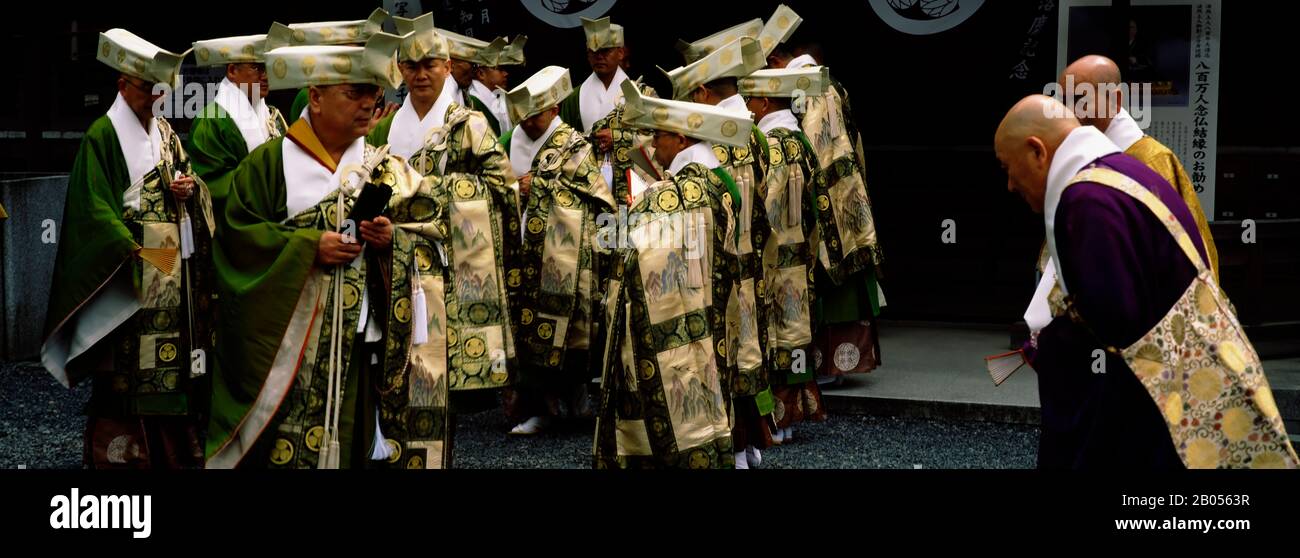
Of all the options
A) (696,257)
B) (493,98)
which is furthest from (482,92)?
(696,257)

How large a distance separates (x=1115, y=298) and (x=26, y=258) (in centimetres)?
780

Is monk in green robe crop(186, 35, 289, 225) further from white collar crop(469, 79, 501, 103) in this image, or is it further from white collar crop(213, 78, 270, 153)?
white collar crop(469, 79, 501, 103)

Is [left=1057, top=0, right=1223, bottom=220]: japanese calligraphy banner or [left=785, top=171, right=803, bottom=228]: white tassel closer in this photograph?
[left=785, top=171, right=803, bottom=228]: white tassel

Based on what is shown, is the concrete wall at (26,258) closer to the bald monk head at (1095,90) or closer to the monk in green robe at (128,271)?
the monk in green robe at (128,271)

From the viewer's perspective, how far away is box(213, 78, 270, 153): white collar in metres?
6.75

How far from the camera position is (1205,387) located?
3.57 m

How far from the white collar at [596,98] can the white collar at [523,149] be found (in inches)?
20.4

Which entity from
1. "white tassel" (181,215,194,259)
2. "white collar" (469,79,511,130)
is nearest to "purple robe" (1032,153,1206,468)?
"white tassel" (181,215,194,259)

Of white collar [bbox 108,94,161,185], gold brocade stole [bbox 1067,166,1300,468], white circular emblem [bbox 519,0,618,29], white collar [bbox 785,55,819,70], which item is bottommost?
gold brocade stole [bbox 1067,166,1300,468]

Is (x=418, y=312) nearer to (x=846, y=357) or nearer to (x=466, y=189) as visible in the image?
(x=466, y=189)

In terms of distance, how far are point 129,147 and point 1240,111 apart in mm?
6320

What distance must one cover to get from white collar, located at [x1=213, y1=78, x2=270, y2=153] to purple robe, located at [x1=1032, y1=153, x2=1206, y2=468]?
415 centimetres

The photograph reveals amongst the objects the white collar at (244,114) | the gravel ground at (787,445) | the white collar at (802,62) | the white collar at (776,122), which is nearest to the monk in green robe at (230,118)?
the white collar at (244,114)
